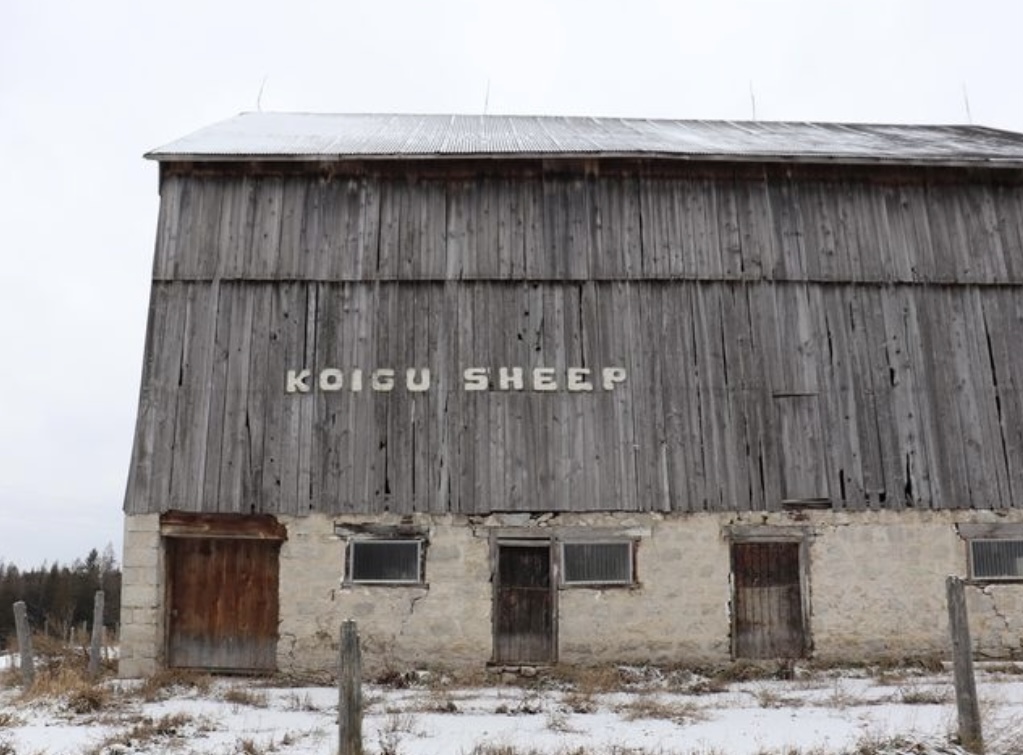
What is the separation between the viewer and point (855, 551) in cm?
1392

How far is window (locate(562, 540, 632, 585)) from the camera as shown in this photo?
13.7 meters

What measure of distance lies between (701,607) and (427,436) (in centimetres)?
501

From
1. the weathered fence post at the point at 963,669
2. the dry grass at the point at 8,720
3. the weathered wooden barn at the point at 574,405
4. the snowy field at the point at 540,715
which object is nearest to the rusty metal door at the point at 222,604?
the weathered wooden barn at the point at 574,405

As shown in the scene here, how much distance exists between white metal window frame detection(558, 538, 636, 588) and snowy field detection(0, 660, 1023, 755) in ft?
4.30

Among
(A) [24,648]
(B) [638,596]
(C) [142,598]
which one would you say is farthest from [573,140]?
(A) [24,648]

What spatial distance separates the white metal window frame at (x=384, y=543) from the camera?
44.5 feet

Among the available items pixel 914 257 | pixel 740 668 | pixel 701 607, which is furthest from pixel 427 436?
pixel 914 257

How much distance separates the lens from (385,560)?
13672 mm

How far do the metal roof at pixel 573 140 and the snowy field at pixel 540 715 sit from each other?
27.3ft

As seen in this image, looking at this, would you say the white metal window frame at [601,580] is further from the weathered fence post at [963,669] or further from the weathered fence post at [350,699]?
the weathered fence post at [350,699]

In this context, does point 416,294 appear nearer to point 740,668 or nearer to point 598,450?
point 598,450

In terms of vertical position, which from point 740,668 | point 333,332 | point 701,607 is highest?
point 333,332

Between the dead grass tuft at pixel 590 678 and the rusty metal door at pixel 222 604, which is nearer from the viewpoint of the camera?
the dead grass tuft at pixel 590 678

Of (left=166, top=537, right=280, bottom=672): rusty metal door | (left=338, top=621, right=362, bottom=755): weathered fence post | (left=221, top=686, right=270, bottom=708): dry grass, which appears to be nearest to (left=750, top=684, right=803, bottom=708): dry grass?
(left=338, top=621, right=362, bottom=755): weathered fence post
